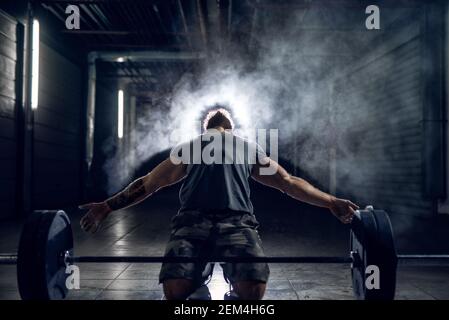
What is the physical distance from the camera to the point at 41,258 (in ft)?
7.88

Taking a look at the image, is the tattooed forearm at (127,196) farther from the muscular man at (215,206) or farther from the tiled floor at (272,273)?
the tiled floor at (272,273)

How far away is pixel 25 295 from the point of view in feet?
7.88

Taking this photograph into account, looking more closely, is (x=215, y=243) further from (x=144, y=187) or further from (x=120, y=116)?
(x=120, y=116)

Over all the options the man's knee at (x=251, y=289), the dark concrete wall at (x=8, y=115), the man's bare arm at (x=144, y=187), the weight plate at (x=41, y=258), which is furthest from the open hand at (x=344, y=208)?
the dark concrete wall at (x=8, y=115)

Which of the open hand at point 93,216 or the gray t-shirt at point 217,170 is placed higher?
the gray t-shirt at point 217,170

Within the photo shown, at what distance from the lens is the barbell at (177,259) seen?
7.79 ft

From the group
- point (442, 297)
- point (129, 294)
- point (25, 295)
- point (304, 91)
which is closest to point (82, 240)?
point (129, 294)

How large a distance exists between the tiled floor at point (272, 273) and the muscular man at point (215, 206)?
100 centimetres

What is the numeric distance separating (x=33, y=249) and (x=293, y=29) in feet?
31.8

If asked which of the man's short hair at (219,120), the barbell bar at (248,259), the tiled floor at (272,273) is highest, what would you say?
the man's short hair at (219,120)

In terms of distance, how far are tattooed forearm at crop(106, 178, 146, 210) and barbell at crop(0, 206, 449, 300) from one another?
349mm

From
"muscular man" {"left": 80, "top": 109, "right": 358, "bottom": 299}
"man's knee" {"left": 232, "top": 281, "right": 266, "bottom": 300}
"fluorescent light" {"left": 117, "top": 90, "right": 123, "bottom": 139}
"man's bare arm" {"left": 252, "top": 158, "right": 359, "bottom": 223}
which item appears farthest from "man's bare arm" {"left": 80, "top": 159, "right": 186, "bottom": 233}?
"fluorescent light" {"left": 117, "top": 90, "right": 123, "bottom": 139}
